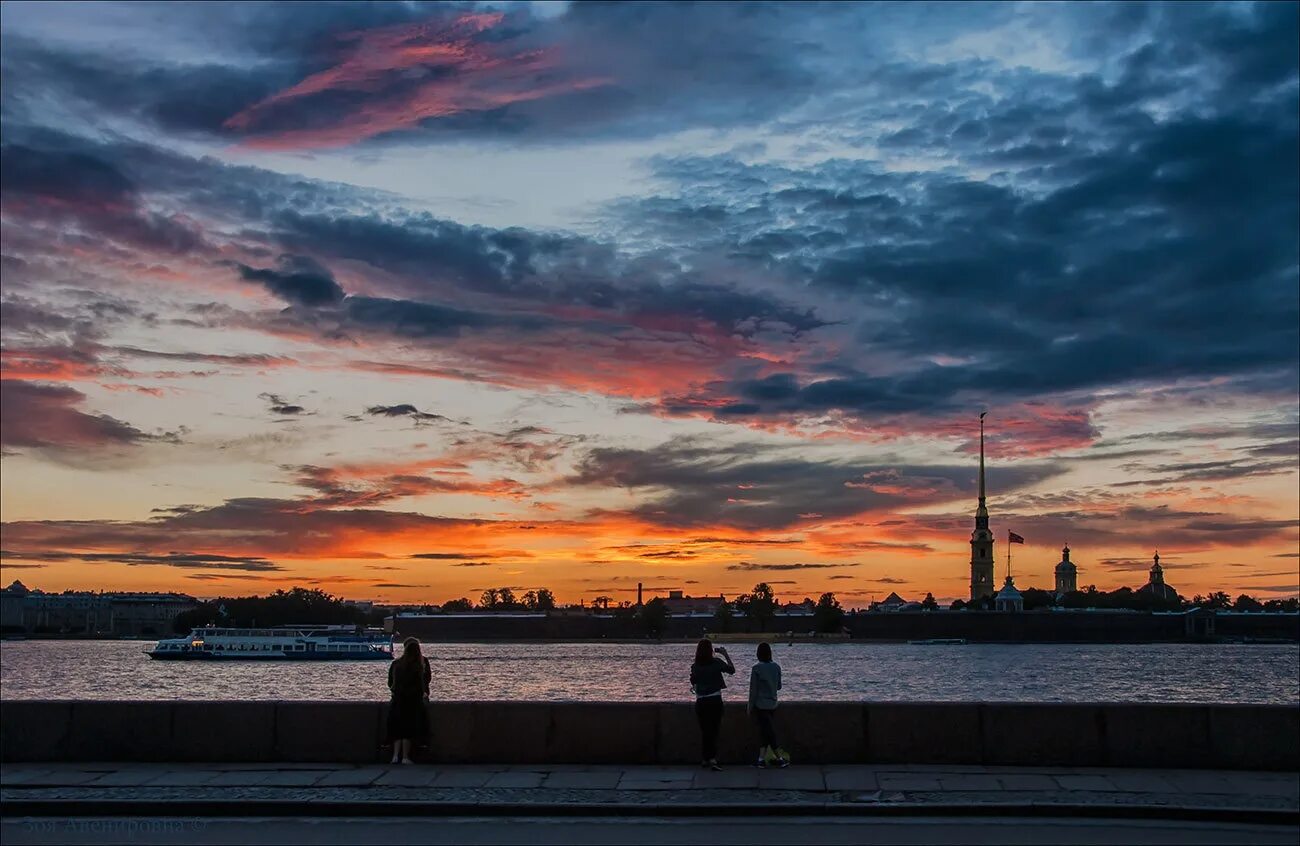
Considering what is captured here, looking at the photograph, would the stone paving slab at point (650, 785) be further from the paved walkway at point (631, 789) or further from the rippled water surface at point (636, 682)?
the rippled water surface at point (636, 682)

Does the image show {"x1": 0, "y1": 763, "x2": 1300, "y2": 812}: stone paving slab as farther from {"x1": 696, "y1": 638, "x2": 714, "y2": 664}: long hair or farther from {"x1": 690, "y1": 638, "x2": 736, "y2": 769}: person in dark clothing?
Answer: {"x1": 696, "y1": 638, "x2": 714, "y2": 664}: long hair

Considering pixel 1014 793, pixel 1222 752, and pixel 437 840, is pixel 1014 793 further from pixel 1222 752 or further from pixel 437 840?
pixel 437 840

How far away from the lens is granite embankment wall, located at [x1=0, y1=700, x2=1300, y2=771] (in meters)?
18.7

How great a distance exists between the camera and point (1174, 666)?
5674 inches

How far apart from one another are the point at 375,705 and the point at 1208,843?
10.9m

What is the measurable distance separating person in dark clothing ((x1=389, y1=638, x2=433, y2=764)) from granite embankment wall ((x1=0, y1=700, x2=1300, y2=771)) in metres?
0.38

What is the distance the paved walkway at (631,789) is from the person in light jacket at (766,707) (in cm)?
33

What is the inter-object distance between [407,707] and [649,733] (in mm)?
3270

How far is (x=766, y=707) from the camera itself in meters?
18.4

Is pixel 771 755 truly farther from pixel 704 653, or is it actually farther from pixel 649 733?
pixel 649 733

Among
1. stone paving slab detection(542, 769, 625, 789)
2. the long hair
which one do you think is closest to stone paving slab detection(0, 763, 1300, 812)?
stone paving slab detection(542, 769, 625, 789)

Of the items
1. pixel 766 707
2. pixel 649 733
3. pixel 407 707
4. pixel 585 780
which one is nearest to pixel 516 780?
pixel 585 780

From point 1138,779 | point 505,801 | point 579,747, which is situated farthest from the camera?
point 579,747

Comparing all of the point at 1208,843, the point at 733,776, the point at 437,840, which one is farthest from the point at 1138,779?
the point at 437,840
